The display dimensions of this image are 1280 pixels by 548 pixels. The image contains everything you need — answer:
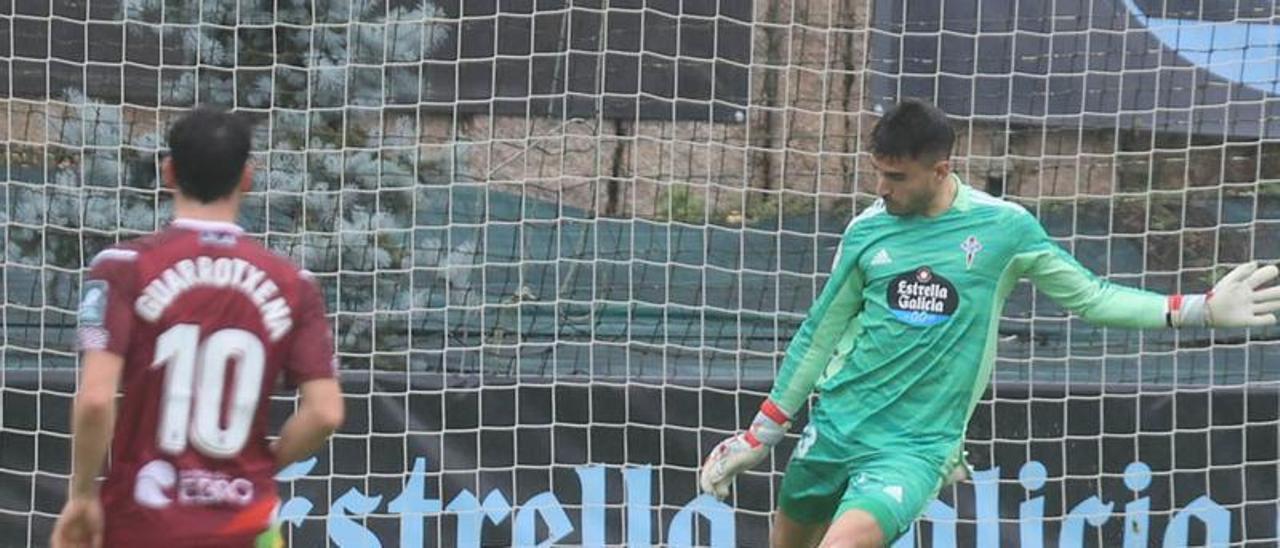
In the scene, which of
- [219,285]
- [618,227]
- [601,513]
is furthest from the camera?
[618,227]

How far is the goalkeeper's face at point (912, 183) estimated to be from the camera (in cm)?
528

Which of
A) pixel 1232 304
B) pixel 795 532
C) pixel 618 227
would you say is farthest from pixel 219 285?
pixel 618 227

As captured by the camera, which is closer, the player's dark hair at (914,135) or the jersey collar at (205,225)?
the jersey collar at (205,225)

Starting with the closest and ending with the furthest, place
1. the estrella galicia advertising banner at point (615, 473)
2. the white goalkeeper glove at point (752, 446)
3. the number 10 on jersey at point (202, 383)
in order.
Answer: the number 10 on jersey at point (202, 383)
the white goalkeeper glove at point (752, 446)
the estrella galicia advertising banner at point (615, 473)

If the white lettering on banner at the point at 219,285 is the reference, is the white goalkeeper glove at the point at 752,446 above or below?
below

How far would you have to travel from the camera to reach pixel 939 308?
17.6 ft

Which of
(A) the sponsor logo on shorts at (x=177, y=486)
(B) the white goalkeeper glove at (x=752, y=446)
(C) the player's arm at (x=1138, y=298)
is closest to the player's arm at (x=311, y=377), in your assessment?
(A) the sponsor logo on shorts at (x=177, y=486)

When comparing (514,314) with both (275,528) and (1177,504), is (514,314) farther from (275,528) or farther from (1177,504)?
(275,528)

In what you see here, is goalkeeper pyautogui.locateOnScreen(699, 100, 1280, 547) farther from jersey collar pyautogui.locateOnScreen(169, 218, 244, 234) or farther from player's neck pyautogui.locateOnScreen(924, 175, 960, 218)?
jersey collar pyautogui.locateOnScreen(169, 218, 244, 234)

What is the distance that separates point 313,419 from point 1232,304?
8.33ft

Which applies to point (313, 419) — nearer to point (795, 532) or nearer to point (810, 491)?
point (810, 491)

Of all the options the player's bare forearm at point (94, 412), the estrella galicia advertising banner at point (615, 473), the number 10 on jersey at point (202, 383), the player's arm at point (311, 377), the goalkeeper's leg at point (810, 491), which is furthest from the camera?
the estrella galicia advertising banner at point (615, 473)

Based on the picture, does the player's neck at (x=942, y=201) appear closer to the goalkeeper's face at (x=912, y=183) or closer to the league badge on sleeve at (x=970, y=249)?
the goalkeeper's face at (x=912, y=183)

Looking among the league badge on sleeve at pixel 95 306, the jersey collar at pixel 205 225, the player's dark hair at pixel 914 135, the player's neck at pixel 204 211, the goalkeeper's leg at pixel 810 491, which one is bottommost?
the goalkeeper's leg at pixel 810 491
